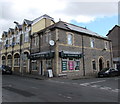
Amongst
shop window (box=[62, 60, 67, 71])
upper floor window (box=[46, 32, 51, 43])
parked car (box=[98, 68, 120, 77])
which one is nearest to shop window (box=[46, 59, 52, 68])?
shop window (box=[62, 60, 67, 71])

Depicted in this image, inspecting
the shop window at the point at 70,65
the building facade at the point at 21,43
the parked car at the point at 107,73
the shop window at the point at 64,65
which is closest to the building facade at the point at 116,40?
the parked car at the point at 107,73

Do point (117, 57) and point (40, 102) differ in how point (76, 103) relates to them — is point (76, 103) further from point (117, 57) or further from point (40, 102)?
point (117, 57)

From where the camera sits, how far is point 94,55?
77.3 ft

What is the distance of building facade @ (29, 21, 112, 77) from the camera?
17.9 meters

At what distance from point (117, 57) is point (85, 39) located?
57.6 feet

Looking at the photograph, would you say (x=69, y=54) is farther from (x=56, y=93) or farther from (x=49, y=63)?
(x=56, y=93)

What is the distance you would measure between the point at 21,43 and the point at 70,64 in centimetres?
1150

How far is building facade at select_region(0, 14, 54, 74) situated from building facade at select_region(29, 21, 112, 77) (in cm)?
155

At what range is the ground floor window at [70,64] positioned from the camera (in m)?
A: 18.4

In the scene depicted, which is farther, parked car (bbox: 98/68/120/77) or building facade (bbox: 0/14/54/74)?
building facade (bbox: 0/14/54/74)

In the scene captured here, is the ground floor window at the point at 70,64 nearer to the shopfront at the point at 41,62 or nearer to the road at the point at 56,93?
the shopfront at the point at 41,62

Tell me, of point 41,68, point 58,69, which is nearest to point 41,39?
point 41,68

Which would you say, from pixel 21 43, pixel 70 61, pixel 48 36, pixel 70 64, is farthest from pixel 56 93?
pixel 21 43

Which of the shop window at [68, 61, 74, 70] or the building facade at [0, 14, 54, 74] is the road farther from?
the building facade at [0, 14, 54, 74]
